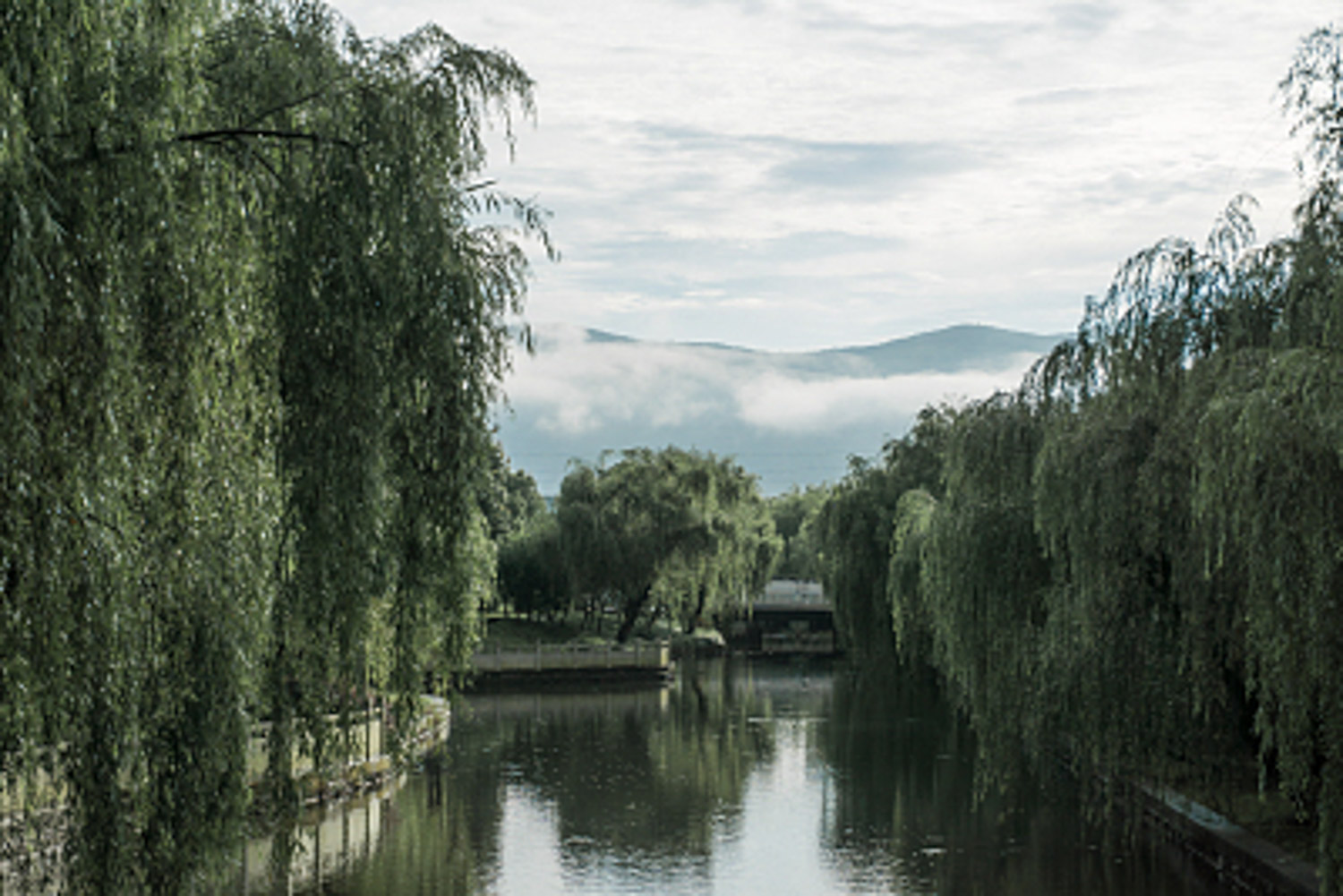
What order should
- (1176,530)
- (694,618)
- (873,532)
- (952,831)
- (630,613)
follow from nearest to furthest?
(1176,530), (952,831), (873,532), (630,613), (694,618)

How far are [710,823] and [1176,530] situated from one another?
10232 mm

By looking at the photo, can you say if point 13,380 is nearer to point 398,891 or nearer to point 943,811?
point 398,891

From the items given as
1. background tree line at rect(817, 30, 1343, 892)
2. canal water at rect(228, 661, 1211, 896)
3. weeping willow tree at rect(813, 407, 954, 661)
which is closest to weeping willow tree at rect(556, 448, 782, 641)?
weeping willow tree at rect(813, 407, 954, 661)

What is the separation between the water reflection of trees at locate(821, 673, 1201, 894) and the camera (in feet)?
57.3

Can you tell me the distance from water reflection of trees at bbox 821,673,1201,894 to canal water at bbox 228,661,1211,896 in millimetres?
49

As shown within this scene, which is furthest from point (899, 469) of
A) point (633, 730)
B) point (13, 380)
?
point (13, 380)

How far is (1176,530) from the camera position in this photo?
1393 centimetres

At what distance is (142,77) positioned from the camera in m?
6.04

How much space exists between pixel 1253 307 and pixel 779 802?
13008 millimetres

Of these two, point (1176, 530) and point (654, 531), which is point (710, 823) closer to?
point (1176, 530)

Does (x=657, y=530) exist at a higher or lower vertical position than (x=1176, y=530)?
higher

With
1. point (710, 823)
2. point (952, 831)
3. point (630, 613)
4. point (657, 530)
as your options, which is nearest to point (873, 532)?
point (657, 530)

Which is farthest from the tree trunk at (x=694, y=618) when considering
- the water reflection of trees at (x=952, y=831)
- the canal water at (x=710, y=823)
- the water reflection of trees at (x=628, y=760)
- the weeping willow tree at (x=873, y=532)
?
the water reflection of trees at (x=952, y=831)

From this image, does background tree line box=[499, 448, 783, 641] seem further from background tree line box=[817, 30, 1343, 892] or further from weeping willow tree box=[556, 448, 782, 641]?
background tree line box=[817, 30, 1343, 892]
